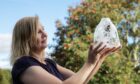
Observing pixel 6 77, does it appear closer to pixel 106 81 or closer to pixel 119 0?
pixel 106 81

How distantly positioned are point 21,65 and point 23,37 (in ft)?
0.65

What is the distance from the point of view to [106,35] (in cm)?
296

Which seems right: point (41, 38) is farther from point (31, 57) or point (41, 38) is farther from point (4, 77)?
point (4, 77)

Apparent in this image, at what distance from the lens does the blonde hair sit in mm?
3053

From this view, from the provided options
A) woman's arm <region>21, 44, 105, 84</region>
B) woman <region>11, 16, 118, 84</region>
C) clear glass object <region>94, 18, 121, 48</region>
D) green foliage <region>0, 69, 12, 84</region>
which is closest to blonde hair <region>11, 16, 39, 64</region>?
woman <region>11, 16, 118, 84</region>

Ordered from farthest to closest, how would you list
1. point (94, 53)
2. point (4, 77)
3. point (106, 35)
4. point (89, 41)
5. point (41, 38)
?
point (89, 41), point (4, 77), point (41, 38), point (106, 35), point (94, 53)

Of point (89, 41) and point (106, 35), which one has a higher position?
point (106, 35)

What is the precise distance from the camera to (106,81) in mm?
18203

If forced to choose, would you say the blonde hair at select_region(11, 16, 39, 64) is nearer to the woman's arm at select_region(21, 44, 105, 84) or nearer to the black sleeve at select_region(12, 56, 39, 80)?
the black sleeve at select_region(12, 56, 39, 80)

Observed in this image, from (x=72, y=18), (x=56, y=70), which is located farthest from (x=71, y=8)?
(x=56, y=70)

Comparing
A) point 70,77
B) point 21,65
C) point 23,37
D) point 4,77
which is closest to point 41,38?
point 23,37

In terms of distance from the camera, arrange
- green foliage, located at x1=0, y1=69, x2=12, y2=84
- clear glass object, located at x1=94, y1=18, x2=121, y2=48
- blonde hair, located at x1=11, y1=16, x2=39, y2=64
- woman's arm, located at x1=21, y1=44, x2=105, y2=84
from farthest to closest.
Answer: green foliage, located at x1=0, y1=69, x2=12, y2=84, blonde hair, located at x1=11, y1=16, x2=39, y2=64, clear glass object, located at x1=94, y1=18, x2=121, y2=48, woman's arm, located at x1=21, y1=44, x2=105, y2=84

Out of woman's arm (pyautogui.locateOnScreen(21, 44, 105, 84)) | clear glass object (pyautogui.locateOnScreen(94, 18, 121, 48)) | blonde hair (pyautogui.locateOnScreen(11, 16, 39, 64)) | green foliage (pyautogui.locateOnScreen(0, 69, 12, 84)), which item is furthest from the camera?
green foliage (pyautogui.locateOnScreen(0, 69, 12, 84))

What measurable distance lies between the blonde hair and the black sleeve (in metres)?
0.07
